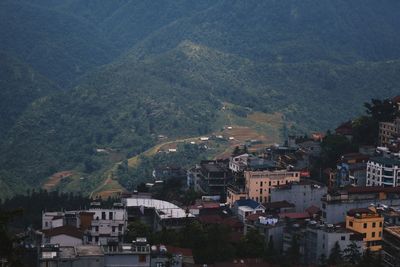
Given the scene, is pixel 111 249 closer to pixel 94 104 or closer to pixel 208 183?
pixel 208 183

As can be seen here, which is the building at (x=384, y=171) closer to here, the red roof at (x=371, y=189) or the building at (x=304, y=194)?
the red roof at (x=371, y=189)

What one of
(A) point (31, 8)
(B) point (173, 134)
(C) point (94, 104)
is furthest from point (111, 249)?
(A) point (31, 8)

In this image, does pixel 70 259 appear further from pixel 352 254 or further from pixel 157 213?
pixel 352 254

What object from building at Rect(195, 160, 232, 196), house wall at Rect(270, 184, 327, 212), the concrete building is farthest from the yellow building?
building at Rect(195, 160, 232, 196)

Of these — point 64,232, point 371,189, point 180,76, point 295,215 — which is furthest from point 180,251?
point 180,76

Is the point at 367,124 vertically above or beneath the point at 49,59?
beneath

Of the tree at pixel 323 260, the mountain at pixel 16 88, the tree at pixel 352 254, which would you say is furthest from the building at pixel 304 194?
the mountain at pixel 16 88
